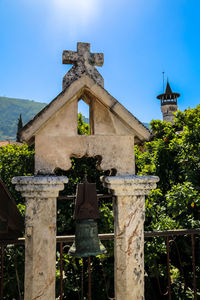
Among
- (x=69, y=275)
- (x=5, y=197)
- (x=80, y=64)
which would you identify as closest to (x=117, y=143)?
(x=80, y=64)

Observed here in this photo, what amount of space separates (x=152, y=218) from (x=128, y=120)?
11.9 ft

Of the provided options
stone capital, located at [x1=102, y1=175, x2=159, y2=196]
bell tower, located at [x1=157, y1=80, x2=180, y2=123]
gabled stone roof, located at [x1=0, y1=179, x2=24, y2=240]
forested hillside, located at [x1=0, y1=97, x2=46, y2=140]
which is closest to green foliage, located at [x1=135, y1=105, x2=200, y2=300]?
stone capital, located at [x1=102, y1=175, x2=159, y2=196]

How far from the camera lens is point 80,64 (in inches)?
90.3

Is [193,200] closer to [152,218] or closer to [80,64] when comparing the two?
[152,218]

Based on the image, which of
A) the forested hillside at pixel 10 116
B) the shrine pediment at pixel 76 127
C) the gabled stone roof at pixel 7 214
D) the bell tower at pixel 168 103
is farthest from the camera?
the forested hillside at pixel 10 116

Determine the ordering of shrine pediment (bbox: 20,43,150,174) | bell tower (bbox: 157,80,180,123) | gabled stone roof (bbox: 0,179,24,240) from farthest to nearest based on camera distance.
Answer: bell tower (bbox: 157,80,180,123) < shrine pediment (bbox: 20,43,150,174) < gabled stone roof (bbox: 0,179,24,240)

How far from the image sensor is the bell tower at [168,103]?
1484 inches

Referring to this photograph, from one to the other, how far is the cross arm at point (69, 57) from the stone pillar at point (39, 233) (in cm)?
117

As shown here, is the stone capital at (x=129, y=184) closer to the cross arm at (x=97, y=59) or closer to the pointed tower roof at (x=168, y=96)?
the cross arm at (x=97, y=59)

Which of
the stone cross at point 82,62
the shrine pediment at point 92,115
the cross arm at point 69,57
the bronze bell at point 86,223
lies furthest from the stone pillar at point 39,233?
the cross arm at point 69,57

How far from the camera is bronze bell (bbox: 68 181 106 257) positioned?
2.16 metres

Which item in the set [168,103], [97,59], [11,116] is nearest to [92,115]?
[97,59]

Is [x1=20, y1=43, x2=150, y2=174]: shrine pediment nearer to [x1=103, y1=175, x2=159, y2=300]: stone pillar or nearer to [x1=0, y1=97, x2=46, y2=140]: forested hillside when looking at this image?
[x1=103, y1=175, x2=159, y2=300]: stone pillar

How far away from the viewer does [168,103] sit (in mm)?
38344
